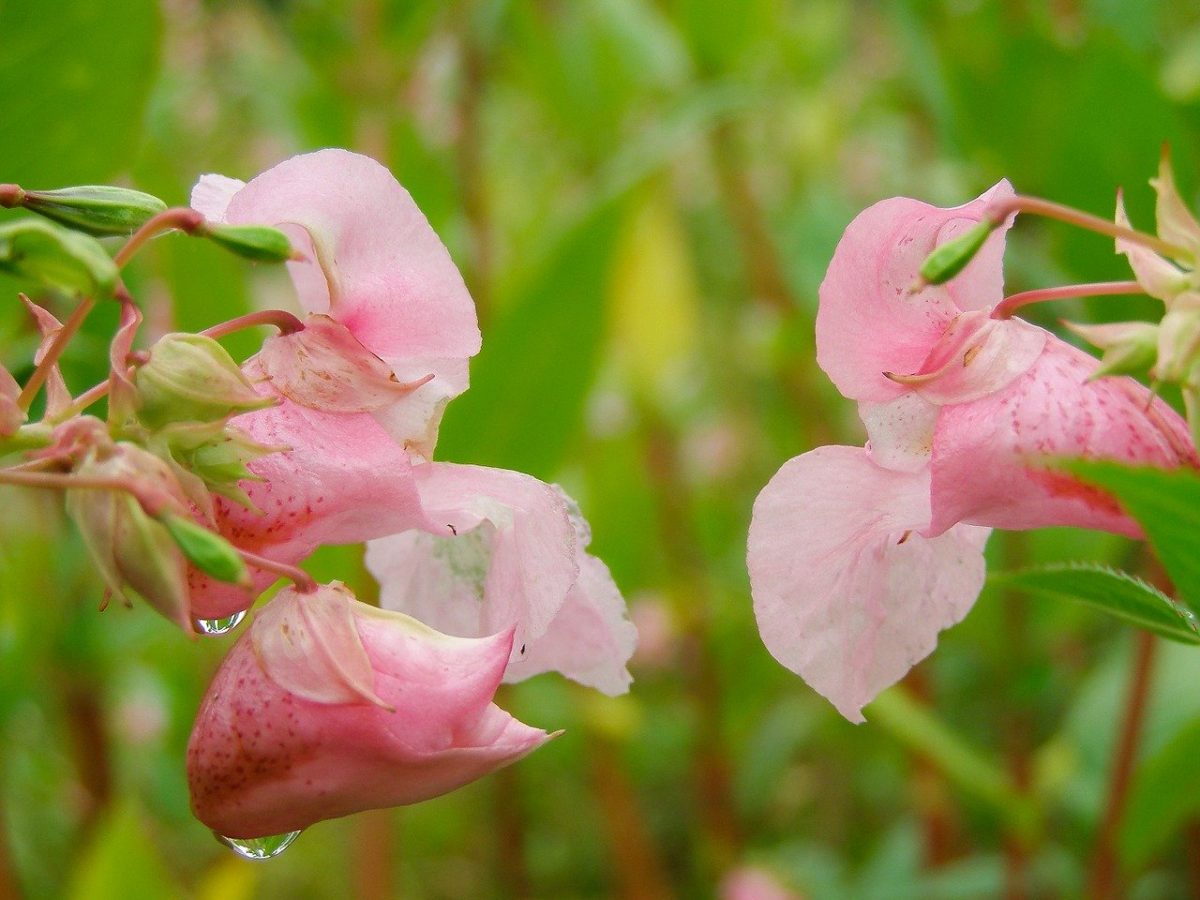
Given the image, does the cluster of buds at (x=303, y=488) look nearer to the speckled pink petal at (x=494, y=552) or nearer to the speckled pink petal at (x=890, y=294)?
the speckled pink petal at (x=494, y=552)

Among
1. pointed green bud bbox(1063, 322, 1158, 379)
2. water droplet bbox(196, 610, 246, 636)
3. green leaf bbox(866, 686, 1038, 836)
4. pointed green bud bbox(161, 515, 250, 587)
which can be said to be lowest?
green leaf bbox(866, 686, 1038, 836)

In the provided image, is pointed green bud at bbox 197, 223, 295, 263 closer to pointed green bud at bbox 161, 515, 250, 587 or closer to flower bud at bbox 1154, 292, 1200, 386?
pointed green bud at bbox 161, 515, 250, 587

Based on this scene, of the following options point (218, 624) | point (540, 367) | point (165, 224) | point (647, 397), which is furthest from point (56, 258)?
point (647, 397)

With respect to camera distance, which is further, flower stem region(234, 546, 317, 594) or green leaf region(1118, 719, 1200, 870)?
green leaf region(1118, 719, 1200, 870)

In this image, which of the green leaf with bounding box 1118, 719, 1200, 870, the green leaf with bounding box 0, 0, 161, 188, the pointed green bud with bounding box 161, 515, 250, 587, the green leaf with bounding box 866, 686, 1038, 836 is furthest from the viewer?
the green leaf with bounding box 866, 686, 1038, 836

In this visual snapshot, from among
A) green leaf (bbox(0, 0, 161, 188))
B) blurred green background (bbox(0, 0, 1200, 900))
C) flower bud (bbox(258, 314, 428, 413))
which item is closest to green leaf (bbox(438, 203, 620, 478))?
blurred green background (bbox(0, 0, 1200, 900))

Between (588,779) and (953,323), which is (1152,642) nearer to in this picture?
(953,323)

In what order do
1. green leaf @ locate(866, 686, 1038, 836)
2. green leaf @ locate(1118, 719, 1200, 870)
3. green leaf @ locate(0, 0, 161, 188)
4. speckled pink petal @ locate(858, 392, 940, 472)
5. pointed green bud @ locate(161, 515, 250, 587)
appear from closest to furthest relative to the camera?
pointed green bud @ locate(161, 515, 250, 587)
speckled pink petal @ locate(858, 392, 940, 472)
green leaf @ locate(0, 0, 161, 188)
green leaf @ locate(1118, 719, 1200, 870)
green leaf @ locate(866, 686, 1038, 836)
